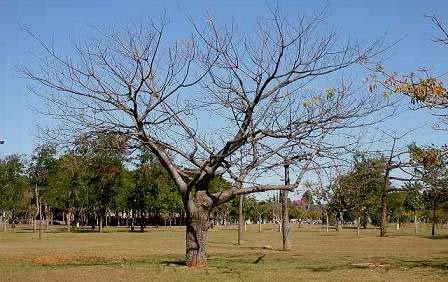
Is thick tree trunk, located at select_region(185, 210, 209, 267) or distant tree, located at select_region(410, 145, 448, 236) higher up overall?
distant tree, located at select_region(410, 145, 448, 236)

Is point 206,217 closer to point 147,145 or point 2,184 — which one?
point 147,145

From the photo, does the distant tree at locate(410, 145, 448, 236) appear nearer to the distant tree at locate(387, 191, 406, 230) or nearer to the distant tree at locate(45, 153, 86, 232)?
the distant tree at locate(387, 191, 406, 230)

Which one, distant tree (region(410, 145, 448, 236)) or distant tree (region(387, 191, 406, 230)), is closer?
distant tree (region(410, 145, 448, 236))

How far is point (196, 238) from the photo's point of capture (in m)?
19.1

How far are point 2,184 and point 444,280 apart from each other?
7132 cm

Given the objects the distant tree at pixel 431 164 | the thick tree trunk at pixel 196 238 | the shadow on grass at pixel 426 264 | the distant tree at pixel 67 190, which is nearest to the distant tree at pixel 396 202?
the distant tree at pixel 67 190

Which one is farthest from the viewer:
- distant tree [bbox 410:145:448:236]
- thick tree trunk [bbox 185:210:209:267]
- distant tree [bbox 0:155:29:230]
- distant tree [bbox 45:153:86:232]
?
distant tree [bbox 0:155:29:230]

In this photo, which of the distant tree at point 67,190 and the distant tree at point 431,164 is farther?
the distant tree at point 67,190

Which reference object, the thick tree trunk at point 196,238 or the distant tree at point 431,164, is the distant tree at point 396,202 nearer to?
the distant tree at point 431,164

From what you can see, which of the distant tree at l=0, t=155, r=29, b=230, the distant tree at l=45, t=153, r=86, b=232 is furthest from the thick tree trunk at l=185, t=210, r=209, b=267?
the distant tree at l=0, t=155, r=29, b=230

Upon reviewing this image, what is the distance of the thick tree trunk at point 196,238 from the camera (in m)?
19.1

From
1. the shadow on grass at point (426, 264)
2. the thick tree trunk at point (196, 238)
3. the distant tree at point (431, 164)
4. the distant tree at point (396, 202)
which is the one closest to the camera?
the distant tree at point (431, 164)

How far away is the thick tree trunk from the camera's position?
1909 centimetres

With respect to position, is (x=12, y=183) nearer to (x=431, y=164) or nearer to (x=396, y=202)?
(x=396, y=202)
